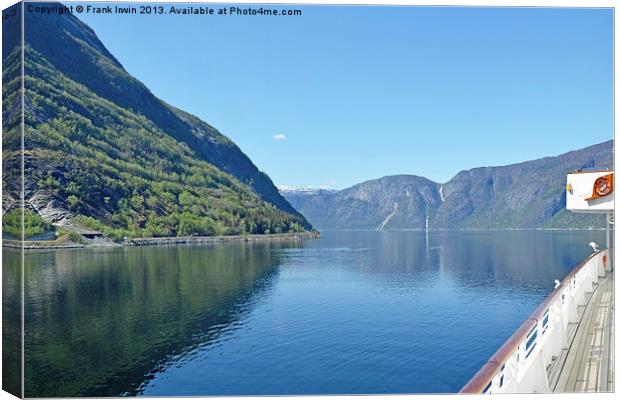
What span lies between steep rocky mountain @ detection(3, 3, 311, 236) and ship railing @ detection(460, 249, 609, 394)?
9371 centimetres

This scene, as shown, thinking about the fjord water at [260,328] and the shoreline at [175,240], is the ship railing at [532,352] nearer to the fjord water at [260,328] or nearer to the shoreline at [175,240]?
the fjord water at [260,328]

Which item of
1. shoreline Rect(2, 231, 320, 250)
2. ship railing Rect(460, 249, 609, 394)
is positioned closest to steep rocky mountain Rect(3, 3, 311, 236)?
shoreline Rect(2, 231, 320, 250)

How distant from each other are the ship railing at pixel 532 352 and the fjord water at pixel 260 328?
9.45 metres

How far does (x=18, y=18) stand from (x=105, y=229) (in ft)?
319

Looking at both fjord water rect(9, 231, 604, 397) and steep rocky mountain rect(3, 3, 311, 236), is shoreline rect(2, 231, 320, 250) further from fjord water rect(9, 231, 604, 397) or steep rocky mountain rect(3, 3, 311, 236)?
fjord water rect(9, 231, 604, 397)

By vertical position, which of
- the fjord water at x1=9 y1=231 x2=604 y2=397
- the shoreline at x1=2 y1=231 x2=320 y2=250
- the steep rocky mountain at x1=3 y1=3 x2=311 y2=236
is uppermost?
the steep rocky mountain at x1=3 y1=3 x2=311 y2=236

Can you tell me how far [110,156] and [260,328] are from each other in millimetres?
125263

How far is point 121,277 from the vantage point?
50.8 metres

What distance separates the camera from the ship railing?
514 cm

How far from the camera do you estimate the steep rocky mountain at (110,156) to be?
111 meters

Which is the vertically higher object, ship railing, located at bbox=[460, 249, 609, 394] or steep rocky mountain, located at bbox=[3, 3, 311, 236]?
steep rocky mountain, located at bbox=[3, 3, 311, 236]

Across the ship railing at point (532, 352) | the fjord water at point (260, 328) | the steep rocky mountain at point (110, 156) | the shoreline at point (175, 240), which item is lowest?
the fjord water at point (260, 328)

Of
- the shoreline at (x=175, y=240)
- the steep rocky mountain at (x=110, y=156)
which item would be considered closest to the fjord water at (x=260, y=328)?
the shoreline at (x=175, y=240)

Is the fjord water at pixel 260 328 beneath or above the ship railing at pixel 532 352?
beneath
